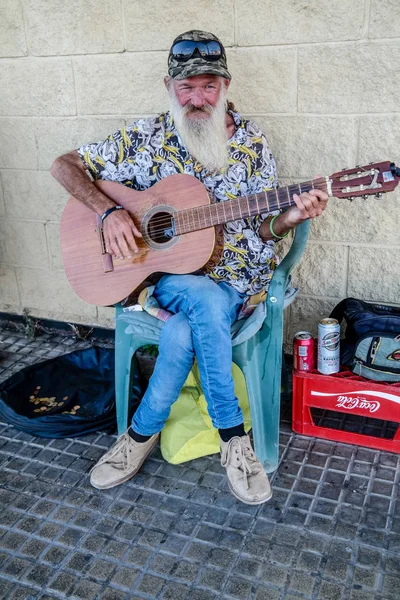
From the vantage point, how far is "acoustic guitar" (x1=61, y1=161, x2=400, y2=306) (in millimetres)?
2189

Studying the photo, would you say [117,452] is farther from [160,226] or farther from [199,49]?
[199,49]

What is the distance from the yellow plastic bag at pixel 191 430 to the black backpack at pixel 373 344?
19.6 inches

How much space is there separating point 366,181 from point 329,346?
0.68 m

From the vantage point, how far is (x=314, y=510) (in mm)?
2123

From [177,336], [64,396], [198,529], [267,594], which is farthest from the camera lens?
[64,396]

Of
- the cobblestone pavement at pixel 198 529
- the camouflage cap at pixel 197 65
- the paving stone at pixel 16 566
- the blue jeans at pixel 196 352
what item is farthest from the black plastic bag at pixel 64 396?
the camouflage cap at pixel 197 65

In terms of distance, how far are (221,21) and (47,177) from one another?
1213 mm

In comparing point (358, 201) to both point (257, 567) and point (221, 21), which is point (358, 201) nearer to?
point (221, 21)

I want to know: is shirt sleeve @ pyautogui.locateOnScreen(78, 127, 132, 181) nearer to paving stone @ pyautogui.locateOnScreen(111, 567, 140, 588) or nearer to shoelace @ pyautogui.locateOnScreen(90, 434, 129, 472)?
shoelace @ pyautogui.locateOnScreen(90, 434, 129, 472)

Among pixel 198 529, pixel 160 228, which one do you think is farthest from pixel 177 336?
pixel 198 529

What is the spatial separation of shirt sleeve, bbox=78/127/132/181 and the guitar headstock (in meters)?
0.87

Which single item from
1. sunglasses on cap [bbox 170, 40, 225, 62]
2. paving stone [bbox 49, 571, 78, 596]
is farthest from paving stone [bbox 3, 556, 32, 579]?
sunglasses on cap [bbox 170, 40, 225, 62]

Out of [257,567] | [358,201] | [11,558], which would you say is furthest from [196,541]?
[358,201]

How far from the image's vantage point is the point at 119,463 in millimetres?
2334
